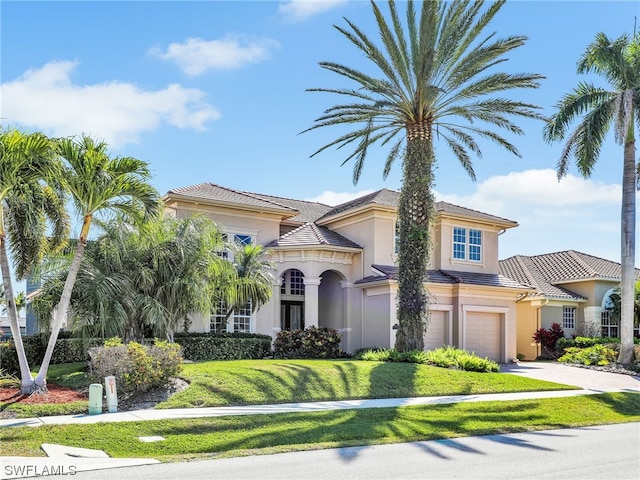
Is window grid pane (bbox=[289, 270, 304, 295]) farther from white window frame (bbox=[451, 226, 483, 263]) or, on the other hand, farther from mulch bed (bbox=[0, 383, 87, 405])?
mulch bed (bbox=[0, 383, 87, 405])

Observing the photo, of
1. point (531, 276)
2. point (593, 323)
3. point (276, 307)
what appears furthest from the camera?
point (531, 276)

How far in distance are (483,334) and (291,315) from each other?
8545 mm

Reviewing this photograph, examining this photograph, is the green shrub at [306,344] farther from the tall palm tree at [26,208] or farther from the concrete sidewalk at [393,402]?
the tall palm tree at [26,208]

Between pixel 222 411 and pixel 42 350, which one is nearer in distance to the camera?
pixel 222 411

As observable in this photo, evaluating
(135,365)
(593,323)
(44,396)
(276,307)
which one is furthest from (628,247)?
(44,396)

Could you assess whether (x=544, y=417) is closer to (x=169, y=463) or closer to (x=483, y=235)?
(x=169, y=463)

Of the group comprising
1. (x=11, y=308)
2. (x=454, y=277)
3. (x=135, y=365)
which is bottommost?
(x=135, y=365)

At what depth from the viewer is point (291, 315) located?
29.0 meters

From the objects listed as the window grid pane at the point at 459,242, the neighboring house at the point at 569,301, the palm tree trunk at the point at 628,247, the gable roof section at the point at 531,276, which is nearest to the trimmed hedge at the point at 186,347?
the window grid pane at the point at 459,242

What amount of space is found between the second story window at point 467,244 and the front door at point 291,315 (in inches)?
294

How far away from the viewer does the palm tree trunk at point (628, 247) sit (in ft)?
78.1

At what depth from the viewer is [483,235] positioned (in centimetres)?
2973

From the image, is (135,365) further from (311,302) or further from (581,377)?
(581,377)

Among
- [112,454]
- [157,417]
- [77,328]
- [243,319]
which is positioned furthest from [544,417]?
[243,319]
